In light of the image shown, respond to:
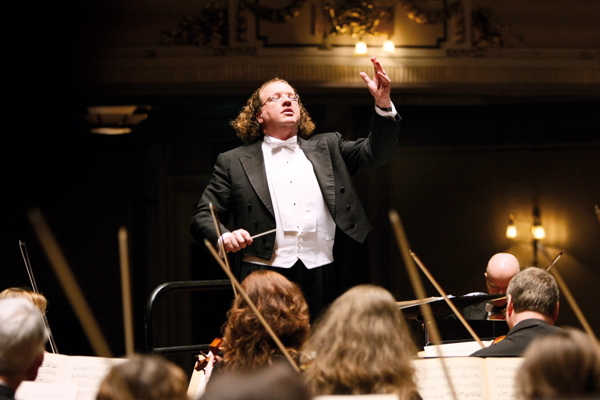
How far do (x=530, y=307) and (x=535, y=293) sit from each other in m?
0.04

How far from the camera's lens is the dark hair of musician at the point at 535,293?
225 centimetres

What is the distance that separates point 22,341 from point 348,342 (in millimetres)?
620

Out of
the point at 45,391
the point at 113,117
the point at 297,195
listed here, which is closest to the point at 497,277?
the point at 297,195

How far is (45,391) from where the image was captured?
1784mm

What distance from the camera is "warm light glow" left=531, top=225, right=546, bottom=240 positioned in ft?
17.3

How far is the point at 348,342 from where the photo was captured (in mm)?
1581

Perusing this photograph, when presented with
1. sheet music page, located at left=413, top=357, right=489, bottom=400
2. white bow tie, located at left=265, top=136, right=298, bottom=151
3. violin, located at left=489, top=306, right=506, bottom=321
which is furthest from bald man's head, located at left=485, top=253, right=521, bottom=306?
sheet music page, located at left=413, top=357, right=489, bottom=400

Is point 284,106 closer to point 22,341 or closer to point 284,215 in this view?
point 284,215

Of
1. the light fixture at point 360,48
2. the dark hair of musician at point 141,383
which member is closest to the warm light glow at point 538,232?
the light fixture at point 360,48

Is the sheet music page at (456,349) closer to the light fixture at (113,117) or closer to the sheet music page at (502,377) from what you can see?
the sheet music page at (502,377)

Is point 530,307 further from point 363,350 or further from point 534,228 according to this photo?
point 534,228

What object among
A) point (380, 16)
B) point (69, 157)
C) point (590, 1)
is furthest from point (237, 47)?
point (590, 1)

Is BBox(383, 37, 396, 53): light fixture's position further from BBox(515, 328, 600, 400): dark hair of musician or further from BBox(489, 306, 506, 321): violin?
BBox(515, 328, 600, 400): dark hair of musician

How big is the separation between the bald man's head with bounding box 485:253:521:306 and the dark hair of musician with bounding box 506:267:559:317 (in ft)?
4.94
